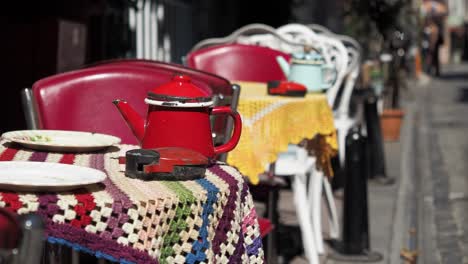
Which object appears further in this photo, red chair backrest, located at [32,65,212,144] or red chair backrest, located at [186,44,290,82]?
red chair backrest, located at [186,44,290,82]

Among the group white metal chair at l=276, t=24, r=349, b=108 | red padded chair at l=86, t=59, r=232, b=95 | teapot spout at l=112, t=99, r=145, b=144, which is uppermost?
white metal chair at l=276, t=24, r=349, b=108

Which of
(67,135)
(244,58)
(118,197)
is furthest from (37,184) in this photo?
(244,58)

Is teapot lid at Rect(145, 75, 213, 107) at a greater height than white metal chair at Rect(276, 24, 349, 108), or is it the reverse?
white metal chair at Rect(276, 24, 349, 108)

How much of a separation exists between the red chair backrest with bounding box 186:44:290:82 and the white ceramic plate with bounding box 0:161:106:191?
3162 millimetres

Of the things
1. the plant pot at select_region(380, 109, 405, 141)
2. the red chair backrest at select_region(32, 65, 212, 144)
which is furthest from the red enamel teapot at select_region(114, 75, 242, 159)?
the plant pot at select_region(380, 109, 405, 141)

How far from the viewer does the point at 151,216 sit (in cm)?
205

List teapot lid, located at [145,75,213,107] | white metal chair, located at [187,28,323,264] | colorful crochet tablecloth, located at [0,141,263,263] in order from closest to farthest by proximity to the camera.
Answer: colorful crochet tablecloth, located at [0,141,263,263], teapot lid, located at [145,75,213,107], white metal chair, located at [187,28,323,264]

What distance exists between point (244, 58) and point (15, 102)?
5.12ft

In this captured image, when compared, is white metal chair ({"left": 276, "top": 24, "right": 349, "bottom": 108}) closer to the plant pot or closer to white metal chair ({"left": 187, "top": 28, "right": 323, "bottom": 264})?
white metal chair ({"left": 187, "top": 28, "right": 323, "bottom": 264})

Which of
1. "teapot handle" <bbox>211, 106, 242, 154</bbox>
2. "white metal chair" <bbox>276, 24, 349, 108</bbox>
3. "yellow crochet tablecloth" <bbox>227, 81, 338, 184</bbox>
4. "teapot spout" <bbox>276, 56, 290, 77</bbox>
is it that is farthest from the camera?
"white metal chair" <bbox>276, 24, 349, 108</bbox>

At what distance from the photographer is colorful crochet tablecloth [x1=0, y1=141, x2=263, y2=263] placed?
196 cm

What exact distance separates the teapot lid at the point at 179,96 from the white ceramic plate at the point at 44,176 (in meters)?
0.34

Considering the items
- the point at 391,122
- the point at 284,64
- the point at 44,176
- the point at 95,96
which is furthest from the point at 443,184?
the point at 44,176

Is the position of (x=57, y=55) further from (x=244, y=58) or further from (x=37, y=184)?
(x=37, y=184)
